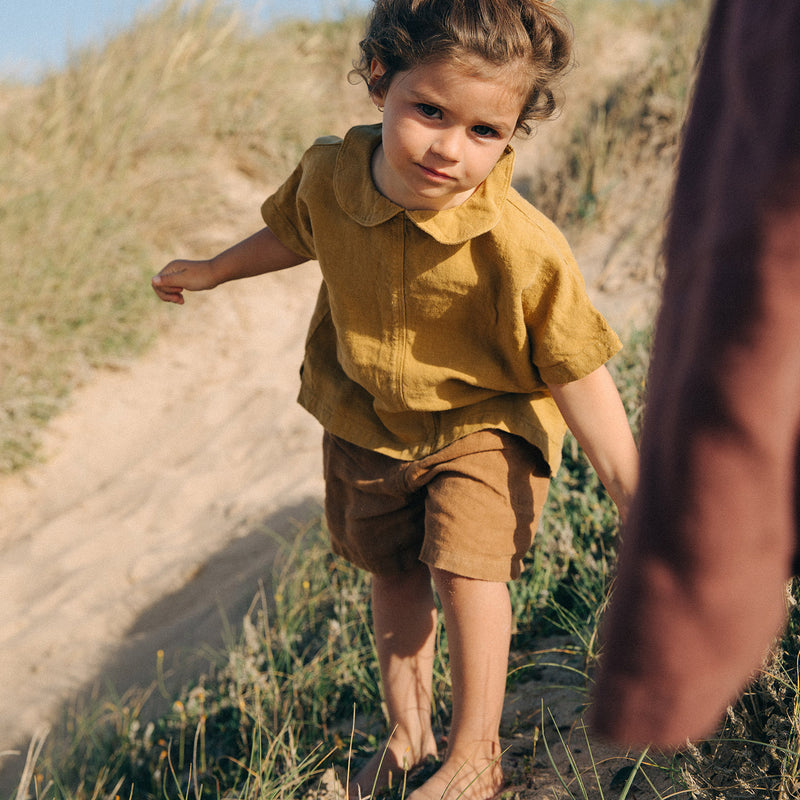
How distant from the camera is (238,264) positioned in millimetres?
1940

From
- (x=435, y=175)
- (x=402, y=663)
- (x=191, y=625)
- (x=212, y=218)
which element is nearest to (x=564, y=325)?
(x=435, y=175)

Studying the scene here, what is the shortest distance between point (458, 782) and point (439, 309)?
0.96 meters

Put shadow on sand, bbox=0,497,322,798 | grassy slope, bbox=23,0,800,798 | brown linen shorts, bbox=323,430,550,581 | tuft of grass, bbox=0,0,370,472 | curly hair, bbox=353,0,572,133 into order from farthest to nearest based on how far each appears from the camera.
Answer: tuft of grass, bbox=0,0,370,472 < shadow on sand, bbox=0,497,322,798 < grassy slope, bbox=23,0,800,798 < brown linen shorts, bbox=323,430,550,581 < curly hair, bbox=353,0,572,133

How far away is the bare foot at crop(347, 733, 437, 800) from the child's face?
1.26 m

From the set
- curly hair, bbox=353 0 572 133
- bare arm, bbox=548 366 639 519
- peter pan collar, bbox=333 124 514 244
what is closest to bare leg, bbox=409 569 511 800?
bare arm, bbox=548 366 639 519

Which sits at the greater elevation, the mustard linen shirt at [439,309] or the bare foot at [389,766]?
the mustard linen shirt at [439,309]

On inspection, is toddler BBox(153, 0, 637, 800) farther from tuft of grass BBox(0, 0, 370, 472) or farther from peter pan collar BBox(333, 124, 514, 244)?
tuft of grass BBox(0, 0, 370, 472)

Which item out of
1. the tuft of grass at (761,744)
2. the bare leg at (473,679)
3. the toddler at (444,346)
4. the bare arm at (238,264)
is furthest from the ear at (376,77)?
the tuft of grass at (761,744)

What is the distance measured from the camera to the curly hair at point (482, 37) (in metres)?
1.39

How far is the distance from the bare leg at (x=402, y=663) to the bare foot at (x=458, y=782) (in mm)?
216

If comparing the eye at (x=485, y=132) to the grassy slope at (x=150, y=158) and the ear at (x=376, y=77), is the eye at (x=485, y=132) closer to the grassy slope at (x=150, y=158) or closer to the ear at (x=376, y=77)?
Answer: the ear at (x=376, y=77)

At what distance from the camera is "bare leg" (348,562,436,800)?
6.32ft

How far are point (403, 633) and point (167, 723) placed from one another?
42.0 inches

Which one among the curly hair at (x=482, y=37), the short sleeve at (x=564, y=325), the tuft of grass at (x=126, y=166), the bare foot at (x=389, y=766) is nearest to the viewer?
the curly hair at (x=482, y=37)
